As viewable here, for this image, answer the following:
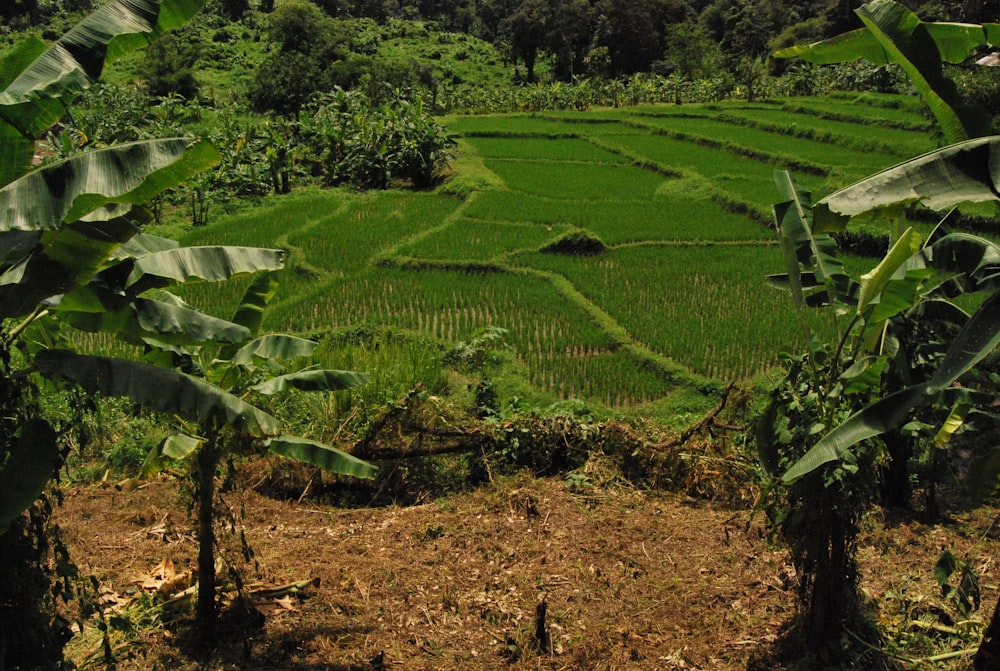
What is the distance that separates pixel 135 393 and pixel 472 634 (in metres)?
1.77

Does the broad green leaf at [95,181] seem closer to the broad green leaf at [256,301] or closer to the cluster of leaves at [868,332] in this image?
the broad green leaf at [256,301]

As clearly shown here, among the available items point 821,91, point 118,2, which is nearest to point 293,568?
point 118,2

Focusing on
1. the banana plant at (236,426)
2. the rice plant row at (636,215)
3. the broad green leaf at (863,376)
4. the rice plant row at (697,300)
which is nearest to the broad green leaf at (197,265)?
the banana plant at (236,426)

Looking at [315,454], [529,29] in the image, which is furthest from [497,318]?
[529,29]

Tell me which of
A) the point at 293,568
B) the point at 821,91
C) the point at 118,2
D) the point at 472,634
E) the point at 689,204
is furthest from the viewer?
the point at 821,91

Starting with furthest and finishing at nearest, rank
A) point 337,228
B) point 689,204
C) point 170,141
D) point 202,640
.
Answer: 1. point 689,204
2. point 337,228
3. point 202,640
4. point 170,141

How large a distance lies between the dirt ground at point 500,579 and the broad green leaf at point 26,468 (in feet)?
2.45

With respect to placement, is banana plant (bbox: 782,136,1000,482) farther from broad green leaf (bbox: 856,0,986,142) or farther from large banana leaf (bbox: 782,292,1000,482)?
broad green leaf (bbox: 856,0,986,142)

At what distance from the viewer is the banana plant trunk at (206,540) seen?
3393mm

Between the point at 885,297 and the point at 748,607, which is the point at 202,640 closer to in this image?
the point at 748,607

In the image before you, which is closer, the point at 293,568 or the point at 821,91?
the point at 293,568

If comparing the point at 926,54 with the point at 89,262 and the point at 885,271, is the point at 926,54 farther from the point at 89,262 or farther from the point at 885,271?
the point at 89,262

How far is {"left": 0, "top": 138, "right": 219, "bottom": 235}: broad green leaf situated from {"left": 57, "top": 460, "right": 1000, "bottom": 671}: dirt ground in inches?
55.7

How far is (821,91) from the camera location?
92.0ft
